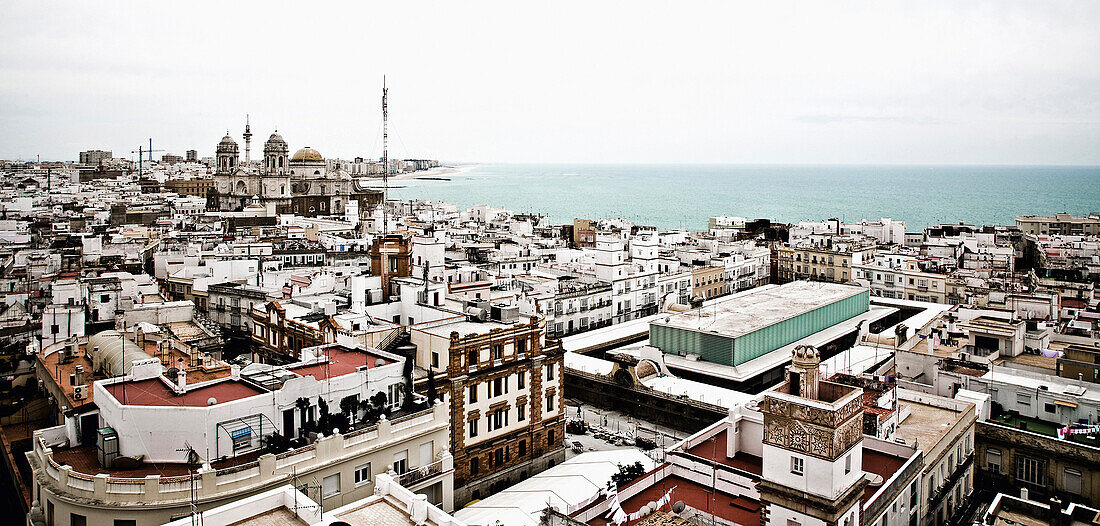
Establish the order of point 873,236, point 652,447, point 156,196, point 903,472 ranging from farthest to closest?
1. point 156,196
2. point 873,236
3. point 652,447
4. point 903,472

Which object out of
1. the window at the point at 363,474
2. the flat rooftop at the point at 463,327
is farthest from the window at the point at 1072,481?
the window at the point at 363,474

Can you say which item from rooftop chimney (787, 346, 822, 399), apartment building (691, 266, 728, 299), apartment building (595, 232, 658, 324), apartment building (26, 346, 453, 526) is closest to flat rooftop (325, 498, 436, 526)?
apartment building (26, 346, 453, 526)

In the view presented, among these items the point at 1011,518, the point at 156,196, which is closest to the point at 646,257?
the point at 1011,518

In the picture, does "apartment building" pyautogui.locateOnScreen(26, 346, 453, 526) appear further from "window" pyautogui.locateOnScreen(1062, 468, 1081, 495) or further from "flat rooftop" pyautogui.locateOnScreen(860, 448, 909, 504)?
"window" pyautogui.locateOnScreen(1062, 468, 1081, 495)

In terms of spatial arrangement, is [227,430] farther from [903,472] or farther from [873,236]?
[873,236]

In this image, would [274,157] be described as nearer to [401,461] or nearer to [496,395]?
[496,395]

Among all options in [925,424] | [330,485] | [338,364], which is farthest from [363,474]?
[925,424]

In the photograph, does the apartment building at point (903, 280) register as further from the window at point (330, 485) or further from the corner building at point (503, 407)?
the window at point (330, 485)
